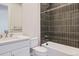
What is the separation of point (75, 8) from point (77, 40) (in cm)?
81

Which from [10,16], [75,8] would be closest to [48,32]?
[75,8]

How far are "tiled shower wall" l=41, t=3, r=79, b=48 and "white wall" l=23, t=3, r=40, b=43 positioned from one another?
0.24 metres

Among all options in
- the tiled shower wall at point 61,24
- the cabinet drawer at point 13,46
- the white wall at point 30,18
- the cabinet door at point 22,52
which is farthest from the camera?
the tiled shower wall at point 61,24

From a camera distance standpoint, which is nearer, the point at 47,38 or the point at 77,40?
the point at 77,40

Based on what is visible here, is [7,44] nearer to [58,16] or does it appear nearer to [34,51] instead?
[34,51]

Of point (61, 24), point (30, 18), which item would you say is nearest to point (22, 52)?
point (30, 18)

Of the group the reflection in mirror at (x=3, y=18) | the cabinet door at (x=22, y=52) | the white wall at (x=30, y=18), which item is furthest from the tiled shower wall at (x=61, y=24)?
the reflection in mirror at (x=3, y=18)

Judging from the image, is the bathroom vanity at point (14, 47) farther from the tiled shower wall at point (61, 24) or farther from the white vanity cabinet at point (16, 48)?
the tiled shower wall at point (61, 24)

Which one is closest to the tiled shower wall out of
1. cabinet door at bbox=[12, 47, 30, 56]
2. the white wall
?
the white wall

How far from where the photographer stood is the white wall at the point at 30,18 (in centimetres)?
230

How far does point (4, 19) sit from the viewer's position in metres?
2.09

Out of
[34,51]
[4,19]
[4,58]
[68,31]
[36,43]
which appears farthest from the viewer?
[68,31]

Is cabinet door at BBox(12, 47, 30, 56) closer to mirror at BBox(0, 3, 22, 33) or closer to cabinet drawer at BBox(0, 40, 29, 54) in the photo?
cabinet drawer at BBox(0, 40, 29, 54)

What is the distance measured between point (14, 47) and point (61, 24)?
1.44 meters
